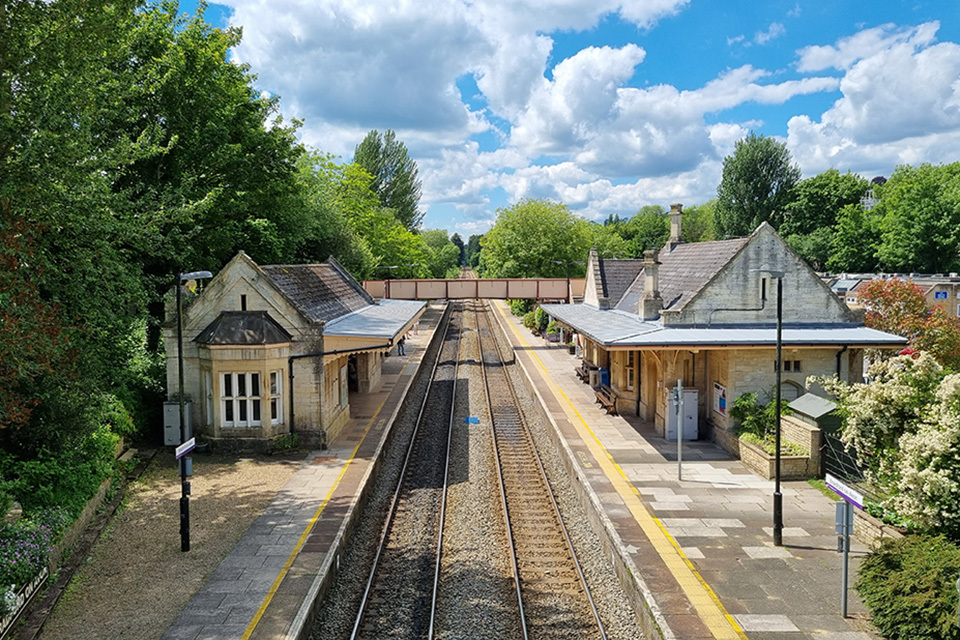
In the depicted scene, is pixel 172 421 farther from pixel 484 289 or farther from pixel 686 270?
pixel 484 289

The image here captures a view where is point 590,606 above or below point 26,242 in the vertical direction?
below

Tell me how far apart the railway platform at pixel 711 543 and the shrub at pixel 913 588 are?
57cm

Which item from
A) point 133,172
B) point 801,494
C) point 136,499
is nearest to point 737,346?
point 801,494

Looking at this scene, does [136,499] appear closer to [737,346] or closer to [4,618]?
[4,618]

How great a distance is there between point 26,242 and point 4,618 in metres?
6.77

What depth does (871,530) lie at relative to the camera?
13.7 metres

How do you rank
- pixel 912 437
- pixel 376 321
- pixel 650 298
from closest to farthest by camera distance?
pixel 912 437 < pixel 650 298 < pixel 376 321

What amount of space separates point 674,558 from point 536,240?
5292 centimetres

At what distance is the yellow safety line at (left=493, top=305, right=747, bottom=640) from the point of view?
35.2 feet

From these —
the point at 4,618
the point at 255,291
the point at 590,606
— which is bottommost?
the point at 590,606

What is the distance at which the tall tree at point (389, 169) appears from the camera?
75375mm

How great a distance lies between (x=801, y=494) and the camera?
16.9 metres

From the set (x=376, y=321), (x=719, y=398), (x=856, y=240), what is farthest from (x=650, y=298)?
(x=856, y=240)

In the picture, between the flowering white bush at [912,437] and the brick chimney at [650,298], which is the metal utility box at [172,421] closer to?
the flowering white bush at [912,437]
